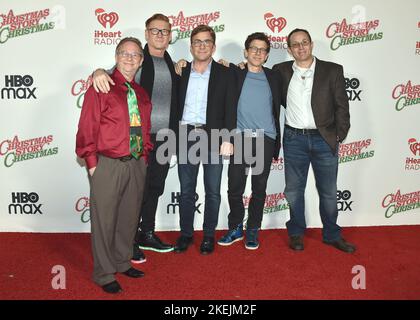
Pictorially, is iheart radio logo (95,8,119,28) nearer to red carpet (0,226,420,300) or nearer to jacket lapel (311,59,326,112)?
jacket lapel (311,59,326,112)

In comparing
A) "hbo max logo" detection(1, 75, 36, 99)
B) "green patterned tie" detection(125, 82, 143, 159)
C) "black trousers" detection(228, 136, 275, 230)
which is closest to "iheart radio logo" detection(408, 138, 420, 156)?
"black trousers" detection(228, 136, 275, 230)

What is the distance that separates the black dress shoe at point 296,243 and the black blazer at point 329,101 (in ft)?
2.79

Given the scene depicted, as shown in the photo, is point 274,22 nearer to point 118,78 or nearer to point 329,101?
point 329,101

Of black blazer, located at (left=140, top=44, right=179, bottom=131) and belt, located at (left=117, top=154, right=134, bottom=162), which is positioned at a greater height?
black blazer, located at (left=140, top=44, right=179, bottom=131)

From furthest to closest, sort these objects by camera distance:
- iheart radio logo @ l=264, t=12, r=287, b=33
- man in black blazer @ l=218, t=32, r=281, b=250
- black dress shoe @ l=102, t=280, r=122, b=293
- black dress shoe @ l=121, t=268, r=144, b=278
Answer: iheart radio logo @ l=264, t=12, r=287, b=33, man in black blazer @ l=218, t=32, r=281, b=250, black dress shoe @ l=121, t=268, r=144, b=278, black dress shoe @ l=102, t=280, r=122, b=293

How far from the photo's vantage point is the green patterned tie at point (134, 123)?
254 centimetres

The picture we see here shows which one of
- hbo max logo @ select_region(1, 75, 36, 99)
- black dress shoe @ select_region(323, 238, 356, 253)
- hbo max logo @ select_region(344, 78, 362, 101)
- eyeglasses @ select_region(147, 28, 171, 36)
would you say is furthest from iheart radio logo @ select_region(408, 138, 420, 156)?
hbo max logo @ select_region(1, 75, 36, 99)

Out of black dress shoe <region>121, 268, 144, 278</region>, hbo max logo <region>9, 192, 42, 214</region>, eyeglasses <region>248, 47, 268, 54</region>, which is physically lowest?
black dress shoe <region>121, 268, 144, 278</region>

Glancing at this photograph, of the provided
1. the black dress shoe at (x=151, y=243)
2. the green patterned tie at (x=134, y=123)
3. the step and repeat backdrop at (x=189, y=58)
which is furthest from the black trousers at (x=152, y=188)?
the step and repeat backdrop at (x=189, y=58)

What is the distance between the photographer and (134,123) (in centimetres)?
256

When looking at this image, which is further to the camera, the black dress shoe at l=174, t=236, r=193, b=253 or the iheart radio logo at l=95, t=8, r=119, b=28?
the iheart radio logo at l=95, t=8, r=119, b=28

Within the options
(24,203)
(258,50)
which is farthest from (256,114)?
(24,203)

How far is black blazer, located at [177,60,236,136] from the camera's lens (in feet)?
9.74

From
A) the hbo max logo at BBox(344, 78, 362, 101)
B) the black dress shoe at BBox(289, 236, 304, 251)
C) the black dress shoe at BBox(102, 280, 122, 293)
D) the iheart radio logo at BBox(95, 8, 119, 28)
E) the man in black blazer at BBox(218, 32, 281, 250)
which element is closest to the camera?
the black dress shoe at BBox(102, 280, 122, 293)
